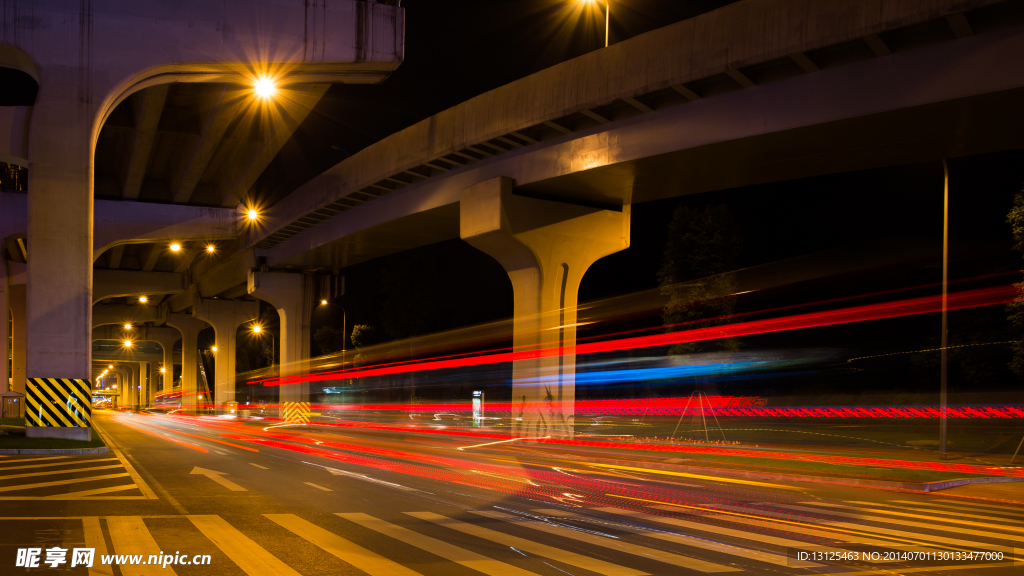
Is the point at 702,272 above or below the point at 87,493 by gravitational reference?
above

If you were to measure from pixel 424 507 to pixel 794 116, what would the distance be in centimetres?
1202

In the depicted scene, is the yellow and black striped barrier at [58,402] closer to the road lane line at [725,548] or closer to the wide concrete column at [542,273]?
the wide concrete column at [542,273]

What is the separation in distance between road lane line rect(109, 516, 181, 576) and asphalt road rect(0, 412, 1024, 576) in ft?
0.09

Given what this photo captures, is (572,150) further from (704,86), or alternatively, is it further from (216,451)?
(216,451)

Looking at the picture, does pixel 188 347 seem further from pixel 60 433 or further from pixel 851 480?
pixel 851 480

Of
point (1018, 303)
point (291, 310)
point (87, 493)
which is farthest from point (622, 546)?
point (291, 310)

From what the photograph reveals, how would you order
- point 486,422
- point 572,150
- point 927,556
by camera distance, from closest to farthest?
1. point 927,556
2. point 572,150
3. point 486,422

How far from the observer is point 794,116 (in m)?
17.8

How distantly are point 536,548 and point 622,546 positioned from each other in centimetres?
90

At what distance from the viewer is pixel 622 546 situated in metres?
8.31

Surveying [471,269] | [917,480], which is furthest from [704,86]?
[471,269]

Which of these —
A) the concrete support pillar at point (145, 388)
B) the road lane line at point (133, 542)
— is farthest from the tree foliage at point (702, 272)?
the concrete support pillar at point (145, 388)

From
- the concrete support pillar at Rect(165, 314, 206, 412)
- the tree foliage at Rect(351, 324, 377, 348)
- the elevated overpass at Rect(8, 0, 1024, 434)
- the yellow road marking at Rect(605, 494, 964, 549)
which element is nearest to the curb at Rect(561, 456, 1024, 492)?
the yellow road marking at Rect(605, 494, 964, 549)

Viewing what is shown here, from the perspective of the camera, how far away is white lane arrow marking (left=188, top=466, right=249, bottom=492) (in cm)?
1326
